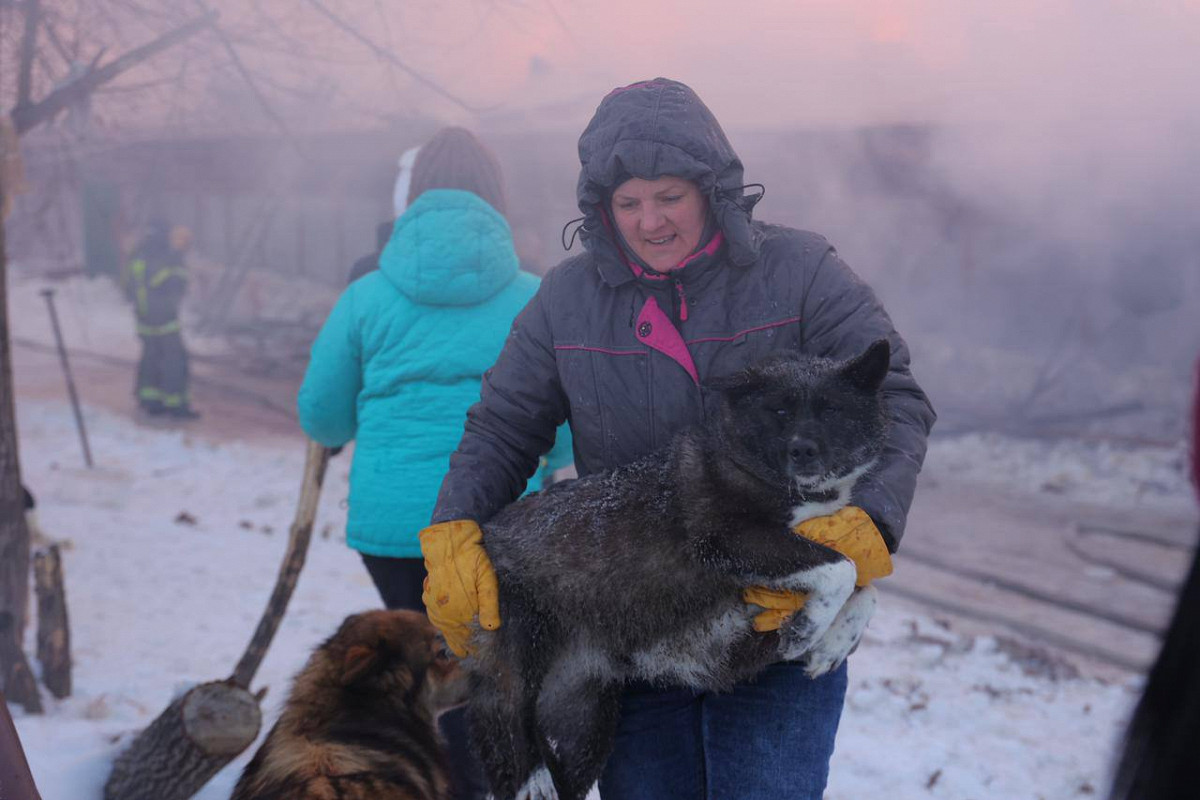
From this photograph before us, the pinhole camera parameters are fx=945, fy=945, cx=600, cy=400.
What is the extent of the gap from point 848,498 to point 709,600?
445 mm

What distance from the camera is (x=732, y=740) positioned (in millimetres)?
2389

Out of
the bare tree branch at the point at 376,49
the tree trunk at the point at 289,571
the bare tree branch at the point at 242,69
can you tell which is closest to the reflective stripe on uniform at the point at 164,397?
the bare tree branch at the point at 242,69

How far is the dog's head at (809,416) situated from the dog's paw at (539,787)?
40.0 inches

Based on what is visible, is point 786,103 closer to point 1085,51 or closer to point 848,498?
point 1085,51

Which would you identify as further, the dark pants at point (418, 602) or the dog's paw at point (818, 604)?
the dark pants at point (418, 602)

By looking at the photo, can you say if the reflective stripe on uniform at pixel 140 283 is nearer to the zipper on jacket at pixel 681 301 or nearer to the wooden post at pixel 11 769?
the wooden post at pixel 11 769

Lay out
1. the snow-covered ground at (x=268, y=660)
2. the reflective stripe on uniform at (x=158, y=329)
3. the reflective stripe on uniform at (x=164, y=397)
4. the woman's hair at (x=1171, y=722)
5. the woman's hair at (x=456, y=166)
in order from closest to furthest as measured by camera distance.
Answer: the woman's hair at (x=1171, y=722), the woman's hair at (x=456, y=166), the snow-covered ground at (x=268, y=660), the reflective stripe on uniform at (x=164, y=397), the reflective stripe on uniform at (x=158, y=329)

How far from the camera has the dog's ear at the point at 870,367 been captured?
2262mm

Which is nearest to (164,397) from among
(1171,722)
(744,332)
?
(744,332)

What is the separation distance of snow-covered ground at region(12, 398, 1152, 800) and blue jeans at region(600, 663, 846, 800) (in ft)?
4.38

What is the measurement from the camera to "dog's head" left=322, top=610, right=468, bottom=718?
302cm

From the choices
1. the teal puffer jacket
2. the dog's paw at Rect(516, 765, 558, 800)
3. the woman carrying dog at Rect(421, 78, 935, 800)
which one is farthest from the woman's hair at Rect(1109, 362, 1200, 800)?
the teal puffer jacket

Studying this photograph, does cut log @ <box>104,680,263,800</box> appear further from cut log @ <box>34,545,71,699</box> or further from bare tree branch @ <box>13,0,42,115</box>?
bare tree branch @ <box>13,0,42,115</box>

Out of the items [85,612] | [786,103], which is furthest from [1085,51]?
[85,612]
